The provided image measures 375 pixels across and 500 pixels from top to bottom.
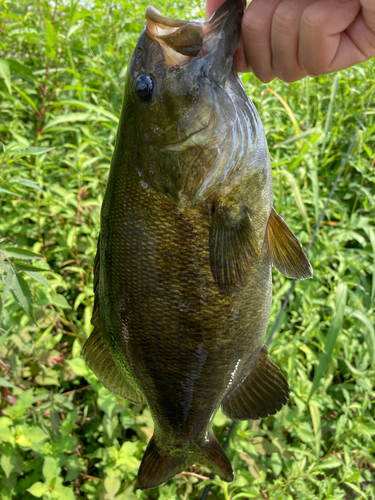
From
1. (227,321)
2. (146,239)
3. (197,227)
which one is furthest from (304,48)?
(227,321)

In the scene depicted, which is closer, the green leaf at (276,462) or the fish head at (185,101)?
the fish head at (185,101)

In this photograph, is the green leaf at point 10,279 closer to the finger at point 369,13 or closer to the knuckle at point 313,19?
the knuckle at point 313,19

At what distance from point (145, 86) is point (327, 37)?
66 cm

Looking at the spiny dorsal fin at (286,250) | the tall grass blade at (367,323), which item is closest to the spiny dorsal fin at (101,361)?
the spiny dorsal fin at (286,250)

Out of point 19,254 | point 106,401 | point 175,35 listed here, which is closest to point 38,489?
point 106,401

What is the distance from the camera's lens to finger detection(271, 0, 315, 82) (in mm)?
1357

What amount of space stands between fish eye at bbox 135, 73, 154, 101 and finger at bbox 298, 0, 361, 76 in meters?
0.56

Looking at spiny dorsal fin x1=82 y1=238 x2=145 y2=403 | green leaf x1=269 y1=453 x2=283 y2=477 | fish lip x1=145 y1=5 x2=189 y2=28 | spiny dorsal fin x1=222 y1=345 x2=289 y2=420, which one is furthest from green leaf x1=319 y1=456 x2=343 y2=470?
fish lip x1=145 y1=5 x2=189 y2=28

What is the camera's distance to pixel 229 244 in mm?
1260

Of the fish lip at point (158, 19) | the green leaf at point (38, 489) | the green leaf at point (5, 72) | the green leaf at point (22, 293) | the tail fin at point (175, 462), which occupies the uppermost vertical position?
the fish lip at point (158, 19)

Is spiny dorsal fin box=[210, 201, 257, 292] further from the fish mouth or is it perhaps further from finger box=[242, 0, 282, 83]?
finger box=[242, 0, 282, 83]

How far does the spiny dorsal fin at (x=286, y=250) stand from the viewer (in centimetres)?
138

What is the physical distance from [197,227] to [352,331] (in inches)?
90.8

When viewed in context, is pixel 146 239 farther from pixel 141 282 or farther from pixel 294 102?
pixel 294 102
